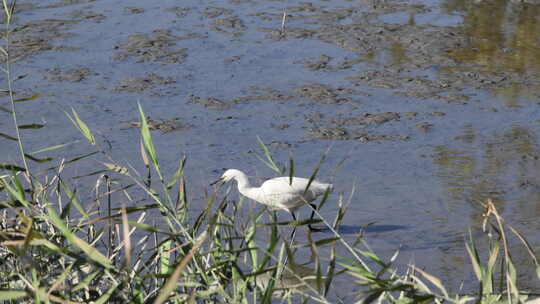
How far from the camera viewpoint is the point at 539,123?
7.47 metres

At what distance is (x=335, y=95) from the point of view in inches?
318

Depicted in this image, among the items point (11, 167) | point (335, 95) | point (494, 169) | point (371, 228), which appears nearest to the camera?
point (11, 167)

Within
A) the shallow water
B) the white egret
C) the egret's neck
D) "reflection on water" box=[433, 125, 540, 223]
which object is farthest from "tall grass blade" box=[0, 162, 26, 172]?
"reflection on water" box=[433, 125, 540, 223]

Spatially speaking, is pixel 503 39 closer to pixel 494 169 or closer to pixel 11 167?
pixel 494 169

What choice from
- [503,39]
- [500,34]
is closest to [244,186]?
[503,39]

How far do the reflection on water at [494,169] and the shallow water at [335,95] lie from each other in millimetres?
16

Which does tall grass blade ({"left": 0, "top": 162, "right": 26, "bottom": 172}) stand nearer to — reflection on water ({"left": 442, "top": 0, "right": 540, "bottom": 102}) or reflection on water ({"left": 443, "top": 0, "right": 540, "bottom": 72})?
reflection on water ({"left": 442, "top": 0, "right": 540, "bottom": 102})

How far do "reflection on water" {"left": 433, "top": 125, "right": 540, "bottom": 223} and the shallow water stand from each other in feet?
0.05

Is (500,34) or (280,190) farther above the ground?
(280,190)

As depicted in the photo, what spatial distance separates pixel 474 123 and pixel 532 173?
1.09 m

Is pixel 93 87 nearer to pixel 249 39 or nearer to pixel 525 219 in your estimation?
pixel 249 39

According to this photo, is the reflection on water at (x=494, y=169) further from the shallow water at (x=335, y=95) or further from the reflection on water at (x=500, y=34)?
the reflection on water at (x=500, y=34)

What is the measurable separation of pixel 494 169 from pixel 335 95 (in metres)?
1.95

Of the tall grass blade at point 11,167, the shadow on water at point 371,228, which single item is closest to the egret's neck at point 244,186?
the shadow on water at point 371,228
